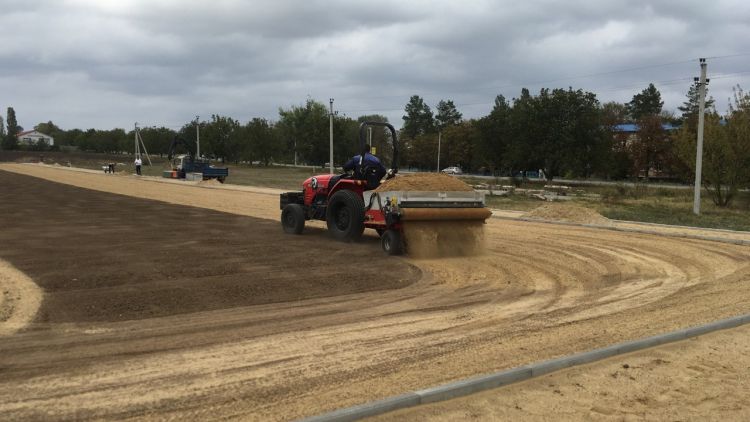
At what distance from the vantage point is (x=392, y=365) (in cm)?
498

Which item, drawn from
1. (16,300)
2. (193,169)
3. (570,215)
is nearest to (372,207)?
(16,300)

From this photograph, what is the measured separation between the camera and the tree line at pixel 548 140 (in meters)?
26.6

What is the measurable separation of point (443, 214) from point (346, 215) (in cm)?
250

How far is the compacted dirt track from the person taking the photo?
14.5 feet

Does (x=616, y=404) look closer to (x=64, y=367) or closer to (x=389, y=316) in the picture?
(x=389, y=316)

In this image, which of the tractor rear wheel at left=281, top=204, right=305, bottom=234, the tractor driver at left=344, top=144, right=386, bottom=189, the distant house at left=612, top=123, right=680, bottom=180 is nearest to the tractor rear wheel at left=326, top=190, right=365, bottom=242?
the tractor driver at left=344, top=144, right=386, bottom=189

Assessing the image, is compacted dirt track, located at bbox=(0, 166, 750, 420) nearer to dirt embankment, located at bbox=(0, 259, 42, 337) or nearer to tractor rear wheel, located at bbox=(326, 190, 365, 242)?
dirt embankment, located at bbox=(0, 259, 42, 337)

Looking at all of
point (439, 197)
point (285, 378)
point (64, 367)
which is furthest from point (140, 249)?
point (285, 378)

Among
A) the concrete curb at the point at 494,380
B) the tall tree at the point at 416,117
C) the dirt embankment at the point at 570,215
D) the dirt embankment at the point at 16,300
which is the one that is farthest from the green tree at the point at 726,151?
the tall tree at the point at 416,117

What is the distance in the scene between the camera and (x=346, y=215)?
40.2ft

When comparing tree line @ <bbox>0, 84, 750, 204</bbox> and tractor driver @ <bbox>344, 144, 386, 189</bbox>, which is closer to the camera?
tractor driver @ <bbox>344, 144, 386, 189</bbox>

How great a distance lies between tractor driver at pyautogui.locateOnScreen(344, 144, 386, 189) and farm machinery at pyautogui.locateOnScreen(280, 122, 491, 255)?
0.02 metres

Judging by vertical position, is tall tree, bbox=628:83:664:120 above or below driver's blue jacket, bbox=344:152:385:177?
above

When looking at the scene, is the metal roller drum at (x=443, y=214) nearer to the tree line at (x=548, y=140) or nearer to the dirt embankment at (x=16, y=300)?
the dirt embankment at (x=16, y=300)
